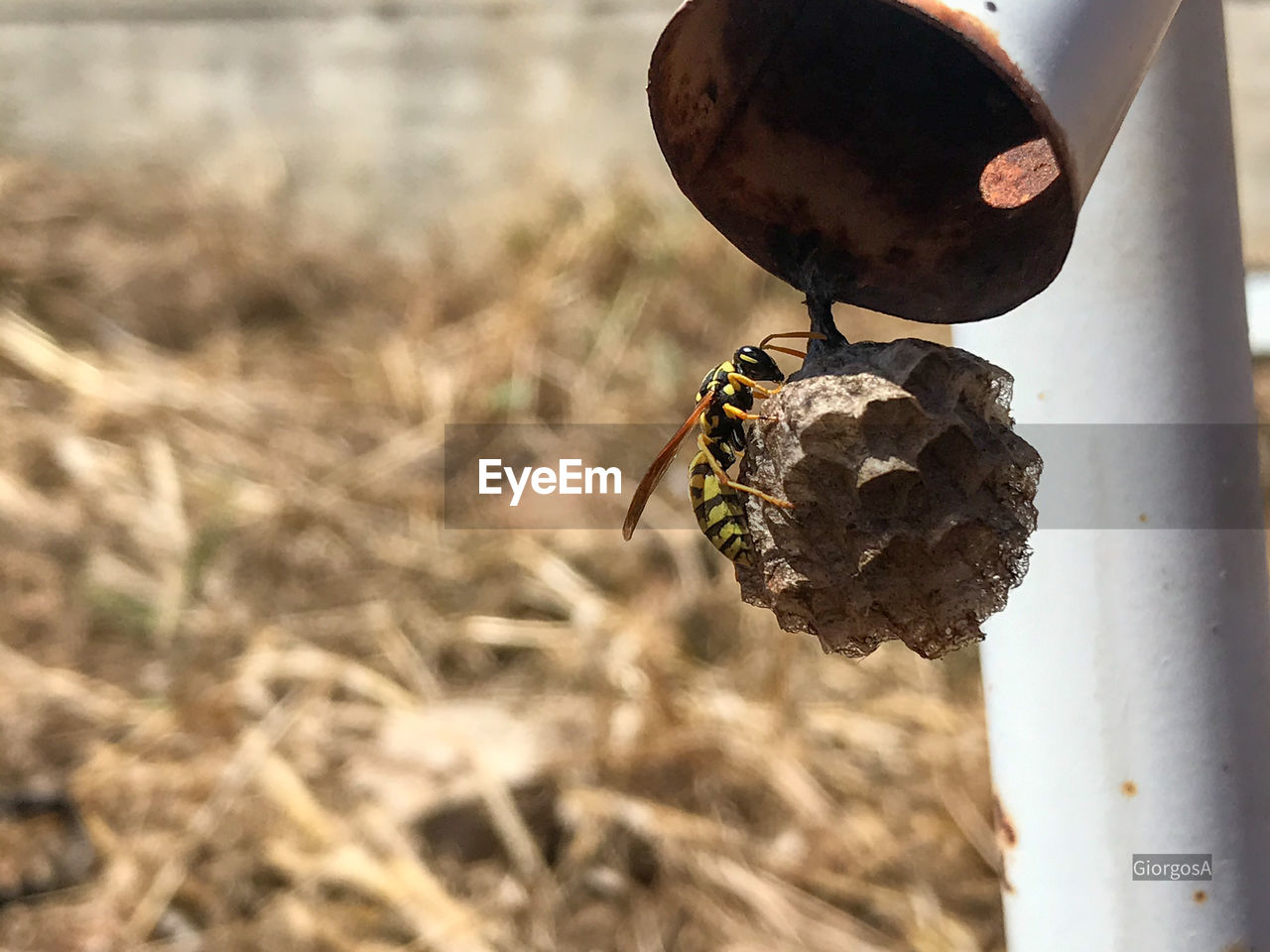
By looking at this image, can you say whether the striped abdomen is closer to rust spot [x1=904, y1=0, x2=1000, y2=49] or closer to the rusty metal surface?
the rusty metal surface

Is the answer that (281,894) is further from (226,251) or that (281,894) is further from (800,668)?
(226,251)

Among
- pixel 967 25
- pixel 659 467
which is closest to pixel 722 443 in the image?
pixel 659 467

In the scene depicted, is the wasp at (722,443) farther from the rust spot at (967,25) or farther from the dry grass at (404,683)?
the dry grass at (404,683)

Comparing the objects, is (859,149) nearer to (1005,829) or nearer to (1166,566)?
(1166,566)

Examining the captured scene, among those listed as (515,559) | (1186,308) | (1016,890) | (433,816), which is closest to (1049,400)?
(1186,308)

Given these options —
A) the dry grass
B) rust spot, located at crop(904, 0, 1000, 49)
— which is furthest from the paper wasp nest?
the dry grass

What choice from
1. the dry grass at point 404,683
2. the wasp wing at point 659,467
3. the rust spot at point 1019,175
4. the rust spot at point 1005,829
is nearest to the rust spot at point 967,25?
the rust spot at point 1019,175
